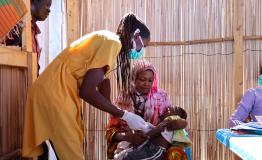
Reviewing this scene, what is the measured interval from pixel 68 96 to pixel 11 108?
1.52 ft

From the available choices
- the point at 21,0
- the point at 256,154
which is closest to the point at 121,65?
the point at 21,0

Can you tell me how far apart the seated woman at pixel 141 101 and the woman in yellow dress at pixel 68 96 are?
0.88m

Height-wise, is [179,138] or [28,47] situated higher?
[28,47]

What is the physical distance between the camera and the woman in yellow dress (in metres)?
1.96

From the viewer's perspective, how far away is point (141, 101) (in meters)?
3.13

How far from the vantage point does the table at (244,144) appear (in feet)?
6.31

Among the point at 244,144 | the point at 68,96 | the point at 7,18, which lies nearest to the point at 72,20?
the point at 7,18

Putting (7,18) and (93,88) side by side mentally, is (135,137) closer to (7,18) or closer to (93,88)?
(93,88)

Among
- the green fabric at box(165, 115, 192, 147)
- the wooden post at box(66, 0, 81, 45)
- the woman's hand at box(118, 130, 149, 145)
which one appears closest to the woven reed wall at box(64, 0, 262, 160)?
the wooden post at box(66, 0, 81, 45)

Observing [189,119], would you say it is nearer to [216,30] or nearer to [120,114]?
[216,30]

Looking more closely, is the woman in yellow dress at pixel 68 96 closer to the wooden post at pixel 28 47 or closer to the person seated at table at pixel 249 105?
the wooden post at pixel 28 47

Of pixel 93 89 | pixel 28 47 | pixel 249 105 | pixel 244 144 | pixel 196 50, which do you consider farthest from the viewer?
pixel 196 50

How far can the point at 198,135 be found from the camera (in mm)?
4055

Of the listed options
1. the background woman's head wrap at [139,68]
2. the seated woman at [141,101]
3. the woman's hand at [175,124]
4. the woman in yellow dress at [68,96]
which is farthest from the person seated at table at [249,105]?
the woman in yellow dress at [68,96]
